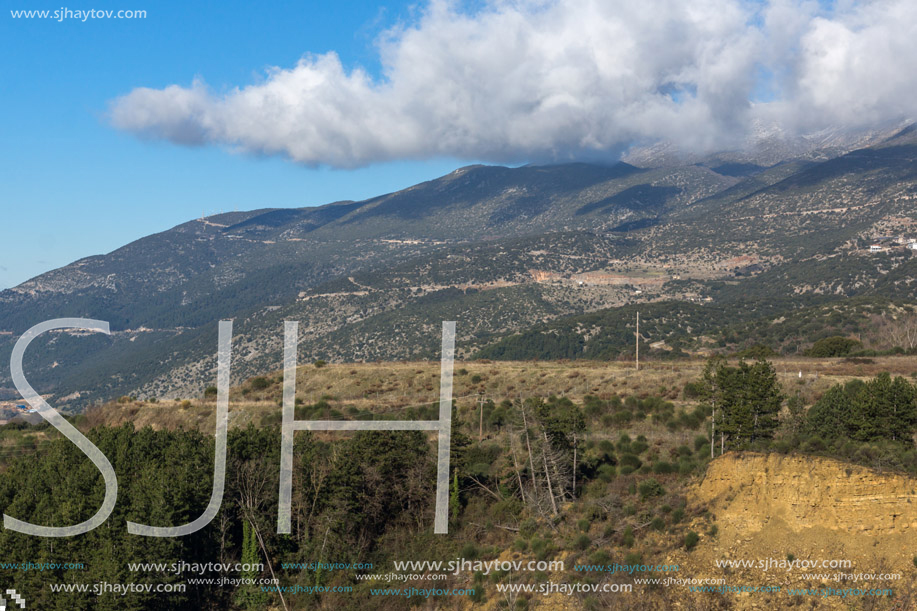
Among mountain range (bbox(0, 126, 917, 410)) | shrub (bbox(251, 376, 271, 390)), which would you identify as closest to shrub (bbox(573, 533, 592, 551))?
shrub (bbox(251, 376, 271, 390))

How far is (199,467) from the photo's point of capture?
32.2 m

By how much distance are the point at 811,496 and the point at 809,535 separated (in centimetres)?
119

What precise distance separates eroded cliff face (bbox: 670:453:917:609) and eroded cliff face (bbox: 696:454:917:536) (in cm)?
3

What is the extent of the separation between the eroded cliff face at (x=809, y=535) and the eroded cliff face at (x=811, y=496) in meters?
0.03

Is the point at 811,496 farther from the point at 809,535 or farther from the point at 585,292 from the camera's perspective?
the point at 585,292

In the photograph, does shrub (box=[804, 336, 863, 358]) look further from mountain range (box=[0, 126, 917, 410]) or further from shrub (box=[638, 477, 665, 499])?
shrub (box=[638, 477, 665, 499])

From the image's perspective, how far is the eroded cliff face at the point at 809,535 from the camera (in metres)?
19.6

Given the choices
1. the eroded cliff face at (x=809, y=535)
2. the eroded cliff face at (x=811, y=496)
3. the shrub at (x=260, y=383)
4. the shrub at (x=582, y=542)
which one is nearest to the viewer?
the eroded cliff face at (x=809, y=535)

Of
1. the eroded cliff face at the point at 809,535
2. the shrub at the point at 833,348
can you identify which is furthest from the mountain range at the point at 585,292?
the eroded cliff face at the point at 809,535

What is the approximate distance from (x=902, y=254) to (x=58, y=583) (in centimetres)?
13861

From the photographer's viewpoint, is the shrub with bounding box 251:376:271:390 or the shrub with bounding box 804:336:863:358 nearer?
the shrub with bounding box 804:336:863:358

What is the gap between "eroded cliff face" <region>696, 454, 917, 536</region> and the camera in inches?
810

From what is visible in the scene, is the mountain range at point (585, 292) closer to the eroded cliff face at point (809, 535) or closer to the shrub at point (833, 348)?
the shrub at point (833, 348)

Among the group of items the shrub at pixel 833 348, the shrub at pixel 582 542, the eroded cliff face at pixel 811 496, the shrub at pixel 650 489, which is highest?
the shrub at pixel 833 348
